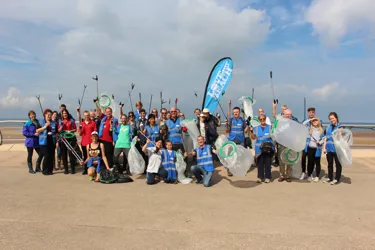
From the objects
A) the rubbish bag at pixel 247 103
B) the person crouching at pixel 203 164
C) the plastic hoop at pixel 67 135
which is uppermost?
the rubbish bag at pixel 247 103

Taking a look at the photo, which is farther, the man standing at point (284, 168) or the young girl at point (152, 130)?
the young girl at point (152, 130)

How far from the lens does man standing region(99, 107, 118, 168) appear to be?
675 centimetres

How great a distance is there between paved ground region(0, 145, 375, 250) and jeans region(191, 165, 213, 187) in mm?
162

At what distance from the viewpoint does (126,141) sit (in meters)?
6.65

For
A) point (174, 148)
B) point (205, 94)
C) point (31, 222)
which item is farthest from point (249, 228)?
point (205, 94)

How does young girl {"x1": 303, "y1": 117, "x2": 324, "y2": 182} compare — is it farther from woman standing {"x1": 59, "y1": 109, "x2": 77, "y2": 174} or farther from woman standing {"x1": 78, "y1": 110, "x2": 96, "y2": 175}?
woman standing {"x1": 59, "y1": 109, "x2": 77, "y2": 174}

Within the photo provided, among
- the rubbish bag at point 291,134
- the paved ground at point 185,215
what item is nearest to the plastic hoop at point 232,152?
the paved ground at point 185,215

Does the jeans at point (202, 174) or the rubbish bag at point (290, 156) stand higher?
the rubbish bag at point (290, 156)

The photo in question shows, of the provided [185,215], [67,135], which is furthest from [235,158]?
[67,135]

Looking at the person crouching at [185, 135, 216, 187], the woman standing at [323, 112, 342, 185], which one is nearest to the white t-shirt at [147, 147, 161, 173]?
the person crouching at [185, 135, 216, 187]

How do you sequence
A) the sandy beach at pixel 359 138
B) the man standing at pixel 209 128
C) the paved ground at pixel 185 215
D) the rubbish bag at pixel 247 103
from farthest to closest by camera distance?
the sandy beach at pixel 359 138
the rubbish bag at pixel 247 103
the man standing at pixel 209 128
the paved ground at pixel 185 215

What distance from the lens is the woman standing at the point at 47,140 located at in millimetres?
6782

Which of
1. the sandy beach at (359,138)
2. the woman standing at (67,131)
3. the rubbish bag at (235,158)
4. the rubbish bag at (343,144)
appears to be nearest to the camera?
the rubbish bag at (235,158)

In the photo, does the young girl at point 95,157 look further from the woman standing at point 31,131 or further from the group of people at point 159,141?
the woman standing at point 31,131
